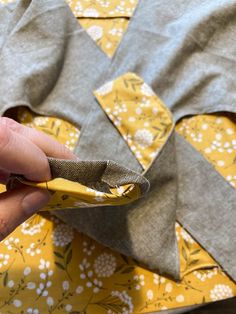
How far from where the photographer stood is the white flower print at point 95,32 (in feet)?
2.52

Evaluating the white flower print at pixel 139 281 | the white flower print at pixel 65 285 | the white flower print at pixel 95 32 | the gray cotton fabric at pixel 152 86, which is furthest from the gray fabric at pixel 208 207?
the white flower print at pixel 95 32

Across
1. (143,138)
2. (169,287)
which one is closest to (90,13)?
(143,138)

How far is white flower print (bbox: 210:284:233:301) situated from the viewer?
1.87ft

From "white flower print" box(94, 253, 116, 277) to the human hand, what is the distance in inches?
8.8

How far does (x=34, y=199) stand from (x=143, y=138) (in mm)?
295

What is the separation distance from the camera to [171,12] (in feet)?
2.49

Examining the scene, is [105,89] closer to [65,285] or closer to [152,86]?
[152,86]

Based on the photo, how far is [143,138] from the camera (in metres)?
0.64

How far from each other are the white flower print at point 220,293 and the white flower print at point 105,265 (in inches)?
6.5

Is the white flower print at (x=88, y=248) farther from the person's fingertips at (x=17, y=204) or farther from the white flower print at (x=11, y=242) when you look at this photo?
the person's fingertips at (x=17, y=204)

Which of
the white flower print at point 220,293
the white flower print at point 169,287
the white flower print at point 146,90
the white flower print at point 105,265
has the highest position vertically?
the white flower print at point 146,90

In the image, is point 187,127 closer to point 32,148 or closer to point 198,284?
point 198,284

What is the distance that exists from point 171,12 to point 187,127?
0.26 m

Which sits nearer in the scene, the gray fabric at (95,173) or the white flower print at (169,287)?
the gray fabric at (95,173)
